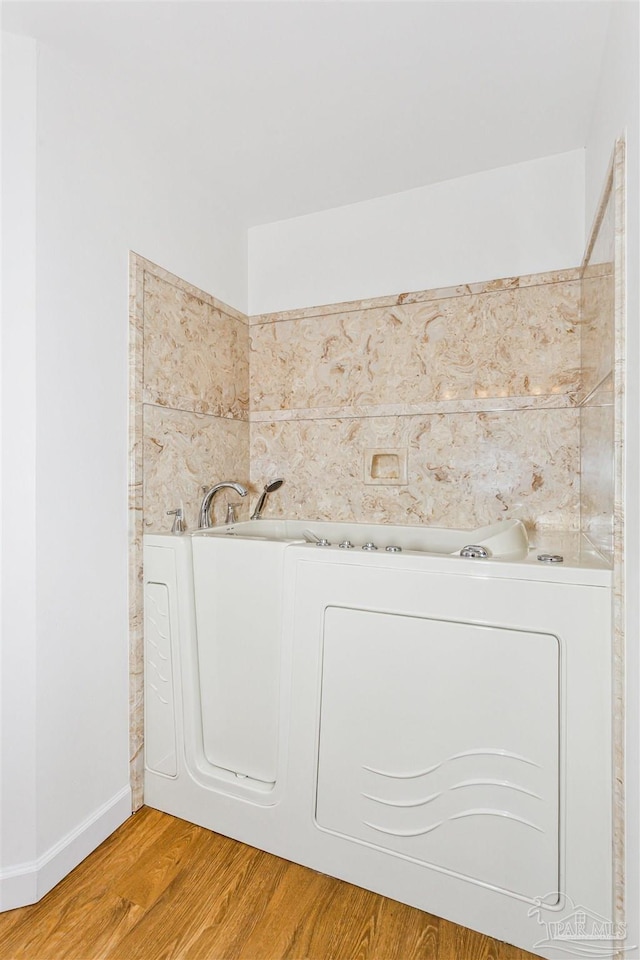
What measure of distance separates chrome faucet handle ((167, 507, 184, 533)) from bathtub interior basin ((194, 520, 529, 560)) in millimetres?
122

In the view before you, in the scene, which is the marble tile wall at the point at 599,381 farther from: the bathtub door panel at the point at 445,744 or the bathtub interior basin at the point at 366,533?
the bathtub door panel at the point at 445,744

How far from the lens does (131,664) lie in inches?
68.3

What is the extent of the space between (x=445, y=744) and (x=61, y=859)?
114cm

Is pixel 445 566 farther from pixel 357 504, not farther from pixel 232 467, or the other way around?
pixel 232 467

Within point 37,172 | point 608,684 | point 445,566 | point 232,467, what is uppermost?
point 37,172

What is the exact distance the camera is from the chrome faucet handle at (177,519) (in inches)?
76.1

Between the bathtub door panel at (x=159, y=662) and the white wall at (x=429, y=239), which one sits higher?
the white wall at (x=429, y=239)

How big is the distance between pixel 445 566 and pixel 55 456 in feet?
3.78

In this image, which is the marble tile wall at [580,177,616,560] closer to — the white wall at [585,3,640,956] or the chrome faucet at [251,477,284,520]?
the white wall at [585,3,640,956]

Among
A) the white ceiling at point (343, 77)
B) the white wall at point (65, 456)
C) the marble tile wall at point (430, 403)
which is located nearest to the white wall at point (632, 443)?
the white ceiling at point (343, 77)

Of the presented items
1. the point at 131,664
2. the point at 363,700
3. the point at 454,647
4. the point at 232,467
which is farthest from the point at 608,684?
the point at 232,467

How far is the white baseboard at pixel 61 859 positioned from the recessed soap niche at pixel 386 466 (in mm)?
1521

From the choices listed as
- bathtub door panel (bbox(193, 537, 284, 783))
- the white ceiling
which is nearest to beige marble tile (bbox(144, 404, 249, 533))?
bathtub door panel (bbox(193, 537, 284, 783))

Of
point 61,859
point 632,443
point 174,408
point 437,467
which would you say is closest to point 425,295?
point 437,467
